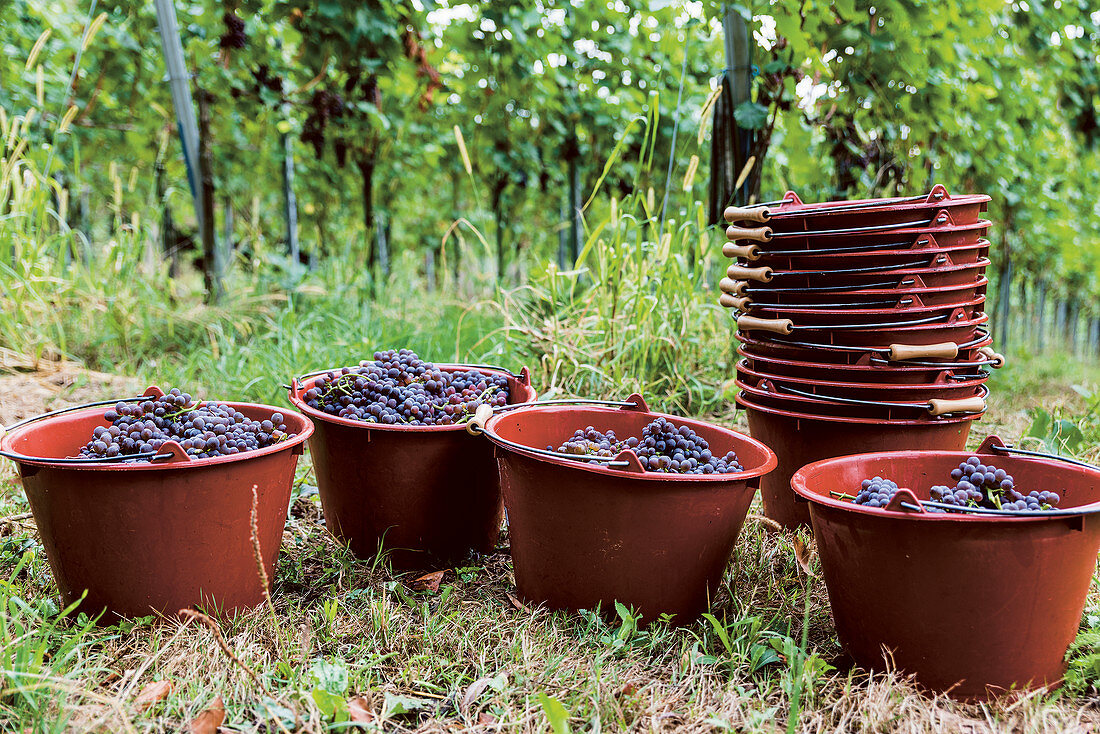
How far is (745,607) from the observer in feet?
5.08

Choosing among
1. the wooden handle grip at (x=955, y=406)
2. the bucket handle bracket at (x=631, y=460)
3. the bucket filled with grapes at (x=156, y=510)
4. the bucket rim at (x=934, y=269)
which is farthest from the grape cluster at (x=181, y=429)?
the wooden handle grip at (x=955, y=406)

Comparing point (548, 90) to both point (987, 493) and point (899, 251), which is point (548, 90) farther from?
point (987, 493)

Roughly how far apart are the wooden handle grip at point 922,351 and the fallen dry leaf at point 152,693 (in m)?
1.64

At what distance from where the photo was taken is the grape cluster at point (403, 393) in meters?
1.81

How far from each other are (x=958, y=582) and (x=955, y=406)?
2.14 feet

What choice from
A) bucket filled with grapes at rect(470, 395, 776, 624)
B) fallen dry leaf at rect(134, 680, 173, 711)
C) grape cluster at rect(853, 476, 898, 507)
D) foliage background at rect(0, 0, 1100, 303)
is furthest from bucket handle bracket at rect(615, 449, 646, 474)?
foliage background at rect(0, 0, 1100, 303)

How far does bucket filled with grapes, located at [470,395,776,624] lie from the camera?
1.43 m

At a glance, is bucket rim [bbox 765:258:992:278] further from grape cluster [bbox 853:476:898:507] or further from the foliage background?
the foliage background

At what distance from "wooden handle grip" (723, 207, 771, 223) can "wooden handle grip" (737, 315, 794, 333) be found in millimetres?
255

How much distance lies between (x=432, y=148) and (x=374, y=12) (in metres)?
1.57

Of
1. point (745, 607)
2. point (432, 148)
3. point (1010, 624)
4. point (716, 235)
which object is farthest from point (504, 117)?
point (1010, 624)

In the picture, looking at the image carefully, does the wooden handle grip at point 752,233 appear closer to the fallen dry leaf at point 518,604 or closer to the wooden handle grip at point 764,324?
the wooden handle grip at point 764,324

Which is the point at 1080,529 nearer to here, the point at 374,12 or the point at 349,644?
the point at 349,644

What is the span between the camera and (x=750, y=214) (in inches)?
73.4
